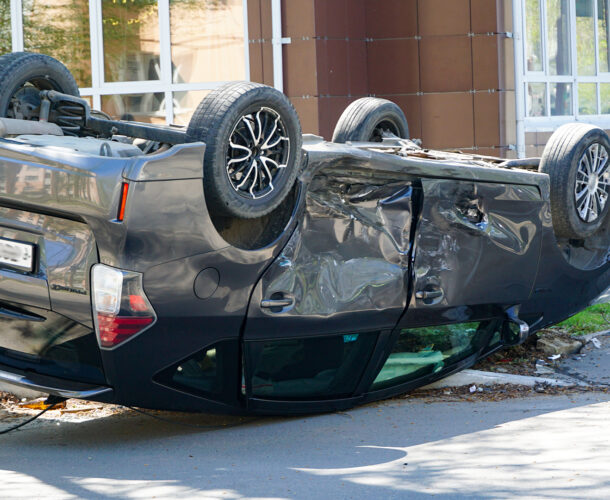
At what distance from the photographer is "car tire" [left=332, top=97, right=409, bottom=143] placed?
22.7ft

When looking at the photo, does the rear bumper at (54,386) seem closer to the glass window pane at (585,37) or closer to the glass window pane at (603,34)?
the glass window pane at (585,37)

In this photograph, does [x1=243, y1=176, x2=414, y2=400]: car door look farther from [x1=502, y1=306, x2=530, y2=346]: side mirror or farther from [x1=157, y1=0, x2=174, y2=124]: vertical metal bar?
[x1=157, y1=0, x2=174, y2=124]: vertical metal bar

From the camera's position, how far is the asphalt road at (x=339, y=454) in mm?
4145

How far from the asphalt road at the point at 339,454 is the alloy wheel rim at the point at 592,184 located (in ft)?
4.46

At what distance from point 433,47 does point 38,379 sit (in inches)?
319

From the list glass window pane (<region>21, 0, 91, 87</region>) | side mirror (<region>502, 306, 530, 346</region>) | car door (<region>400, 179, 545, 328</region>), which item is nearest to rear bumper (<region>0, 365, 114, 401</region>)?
car door (<region>400, 179, 545, 328</region>)

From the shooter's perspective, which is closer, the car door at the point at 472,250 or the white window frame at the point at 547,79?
the car door at the point at 472,250

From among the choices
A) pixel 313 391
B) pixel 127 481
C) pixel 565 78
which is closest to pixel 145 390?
pixel 127 481

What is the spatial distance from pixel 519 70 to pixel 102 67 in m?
4.88

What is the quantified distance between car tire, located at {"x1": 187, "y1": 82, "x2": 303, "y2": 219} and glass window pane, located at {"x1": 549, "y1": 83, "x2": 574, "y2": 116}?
878 centimetres

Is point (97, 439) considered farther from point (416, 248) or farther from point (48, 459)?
point (416, 248)

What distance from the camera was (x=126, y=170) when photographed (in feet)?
14.3

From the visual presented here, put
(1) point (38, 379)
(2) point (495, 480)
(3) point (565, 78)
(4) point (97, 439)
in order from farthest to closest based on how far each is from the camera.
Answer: (3) point (565, 78), (4) point (97, 439), (1) point (38, 379), (2) point (495, 480)

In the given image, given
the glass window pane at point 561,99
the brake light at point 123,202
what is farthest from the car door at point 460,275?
the glass window pane at point 561,99
